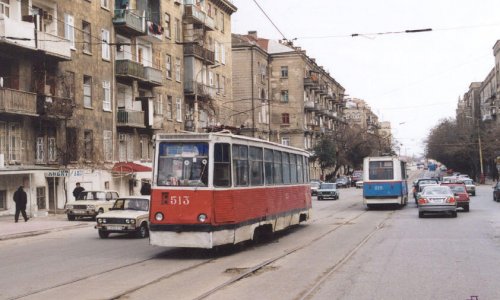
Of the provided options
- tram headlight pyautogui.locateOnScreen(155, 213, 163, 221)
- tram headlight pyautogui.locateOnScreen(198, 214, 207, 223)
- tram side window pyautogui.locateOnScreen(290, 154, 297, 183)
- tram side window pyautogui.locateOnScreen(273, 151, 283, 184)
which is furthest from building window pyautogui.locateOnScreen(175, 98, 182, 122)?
tram headlight pyautogui.locateOnScreen(198, 214, 207, 223)

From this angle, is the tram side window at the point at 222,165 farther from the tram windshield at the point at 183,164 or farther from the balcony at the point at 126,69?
the balcony at the point at 126,69

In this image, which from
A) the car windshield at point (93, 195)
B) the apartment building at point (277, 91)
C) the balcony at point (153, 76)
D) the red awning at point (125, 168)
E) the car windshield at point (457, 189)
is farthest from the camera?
the apartment building at point (277, 91)

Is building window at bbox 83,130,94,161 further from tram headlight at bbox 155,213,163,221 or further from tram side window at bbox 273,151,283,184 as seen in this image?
tram headlight at bbox 155,213,163,221

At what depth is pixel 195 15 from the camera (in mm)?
54469

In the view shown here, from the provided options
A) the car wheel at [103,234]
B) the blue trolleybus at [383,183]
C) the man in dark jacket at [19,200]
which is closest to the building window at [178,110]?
the blue trolleybus at [383,183]

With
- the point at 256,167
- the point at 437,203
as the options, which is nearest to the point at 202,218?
the point at 256,167

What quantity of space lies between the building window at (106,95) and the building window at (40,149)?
22.4ft

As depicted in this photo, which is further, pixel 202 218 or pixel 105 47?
pixel 105 47

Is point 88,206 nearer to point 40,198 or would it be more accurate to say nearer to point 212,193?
point 40,198

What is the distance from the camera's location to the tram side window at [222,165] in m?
14.6

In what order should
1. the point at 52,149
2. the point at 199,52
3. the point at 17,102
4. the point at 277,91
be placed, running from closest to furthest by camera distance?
the point at 17,102 < the point at 52,149 < the point at 199,52 < the point at 277,91

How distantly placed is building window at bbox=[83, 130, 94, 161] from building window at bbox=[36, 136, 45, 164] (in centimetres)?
374

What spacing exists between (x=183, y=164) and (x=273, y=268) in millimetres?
3582

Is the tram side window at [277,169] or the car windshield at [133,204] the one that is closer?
the tram side window at [277,169]
